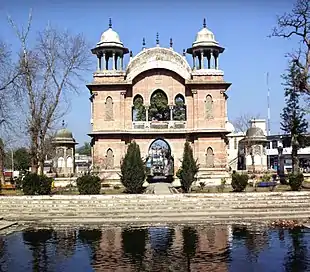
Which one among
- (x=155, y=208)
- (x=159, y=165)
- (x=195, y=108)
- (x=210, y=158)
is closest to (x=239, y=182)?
(x=155, y=208)

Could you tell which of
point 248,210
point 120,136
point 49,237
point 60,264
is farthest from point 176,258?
point 120,136

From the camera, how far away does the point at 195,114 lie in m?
39.0

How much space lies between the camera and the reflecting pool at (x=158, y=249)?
41.2 feet

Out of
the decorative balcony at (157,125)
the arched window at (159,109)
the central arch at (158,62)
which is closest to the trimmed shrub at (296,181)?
the decorative balcony at (157,125)

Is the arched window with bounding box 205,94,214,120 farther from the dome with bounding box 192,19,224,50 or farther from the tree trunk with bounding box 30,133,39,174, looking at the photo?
the tree trunk with bounding box 30,133,39,174

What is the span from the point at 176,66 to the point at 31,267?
28.4 meters

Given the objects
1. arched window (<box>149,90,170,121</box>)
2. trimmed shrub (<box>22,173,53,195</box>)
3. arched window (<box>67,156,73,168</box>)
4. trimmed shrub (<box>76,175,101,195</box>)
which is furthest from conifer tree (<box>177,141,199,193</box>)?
arched window (<box>149,90,170,121</box>)

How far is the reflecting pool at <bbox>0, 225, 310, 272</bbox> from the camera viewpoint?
12.6 meters

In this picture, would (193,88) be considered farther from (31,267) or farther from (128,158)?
(31,267)

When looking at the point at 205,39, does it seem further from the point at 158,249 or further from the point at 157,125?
the point at 158,249

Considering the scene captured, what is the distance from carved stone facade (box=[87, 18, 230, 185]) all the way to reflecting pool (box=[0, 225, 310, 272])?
756 inches

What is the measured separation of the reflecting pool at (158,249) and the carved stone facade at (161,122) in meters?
19.2

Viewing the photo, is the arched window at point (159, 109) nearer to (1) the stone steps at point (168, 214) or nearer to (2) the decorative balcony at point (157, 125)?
(2) the decorative balcony at point (157, 125)

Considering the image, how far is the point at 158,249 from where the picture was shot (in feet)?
48.6
